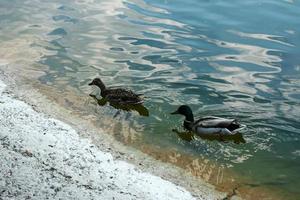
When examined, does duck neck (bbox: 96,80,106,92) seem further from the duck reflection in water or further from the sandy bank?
the sandy bank

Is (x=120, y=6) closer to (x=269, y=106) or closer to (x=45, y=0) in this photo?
(x=45, y=0)

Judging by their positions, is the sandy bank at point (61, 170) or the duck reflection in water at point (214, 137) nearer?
the sandy bank at point (61, 170)

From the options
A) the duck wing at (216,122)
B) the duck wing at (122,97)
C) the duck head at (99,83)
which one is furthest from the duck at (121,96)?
the duck wing at (216,122)

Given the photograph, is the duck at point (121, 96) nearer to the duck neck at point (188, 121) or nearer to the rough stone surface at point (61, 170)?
the duck neck at point (188, 121)

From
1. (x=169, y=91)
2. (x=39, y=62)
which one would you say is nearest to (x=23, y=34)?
(x=39, y=62)

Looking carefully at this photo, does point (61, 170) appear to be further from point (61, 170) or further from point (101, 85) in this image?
point (101, 85)

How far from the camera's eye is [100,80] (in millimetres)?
13562

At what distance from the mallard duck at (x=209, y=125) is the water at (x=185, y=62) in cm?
28

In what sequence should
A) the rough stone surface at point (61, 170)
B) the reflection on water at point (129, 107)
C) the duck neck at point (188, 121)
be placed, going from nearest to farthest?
the rough stone surface at point (61, 170)
the duck neck at point (188, 121)
the reflection on water at point (129, 107)

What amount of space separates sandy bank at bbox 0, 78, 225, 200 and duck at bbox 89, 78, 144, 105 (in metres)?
2.51

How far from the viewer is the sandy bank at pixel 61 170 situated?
779 cm

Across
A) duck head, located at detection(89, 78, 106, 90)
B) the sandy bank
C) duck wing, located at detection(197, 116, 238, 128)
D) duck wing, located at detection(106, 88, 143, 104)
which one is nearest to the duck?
duck wing, located at detection(106, 88, 143, 104)

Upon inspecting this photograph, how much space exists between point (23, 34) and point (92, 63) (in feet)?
Result: 12.1

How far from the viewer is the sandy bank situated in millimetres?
7789
